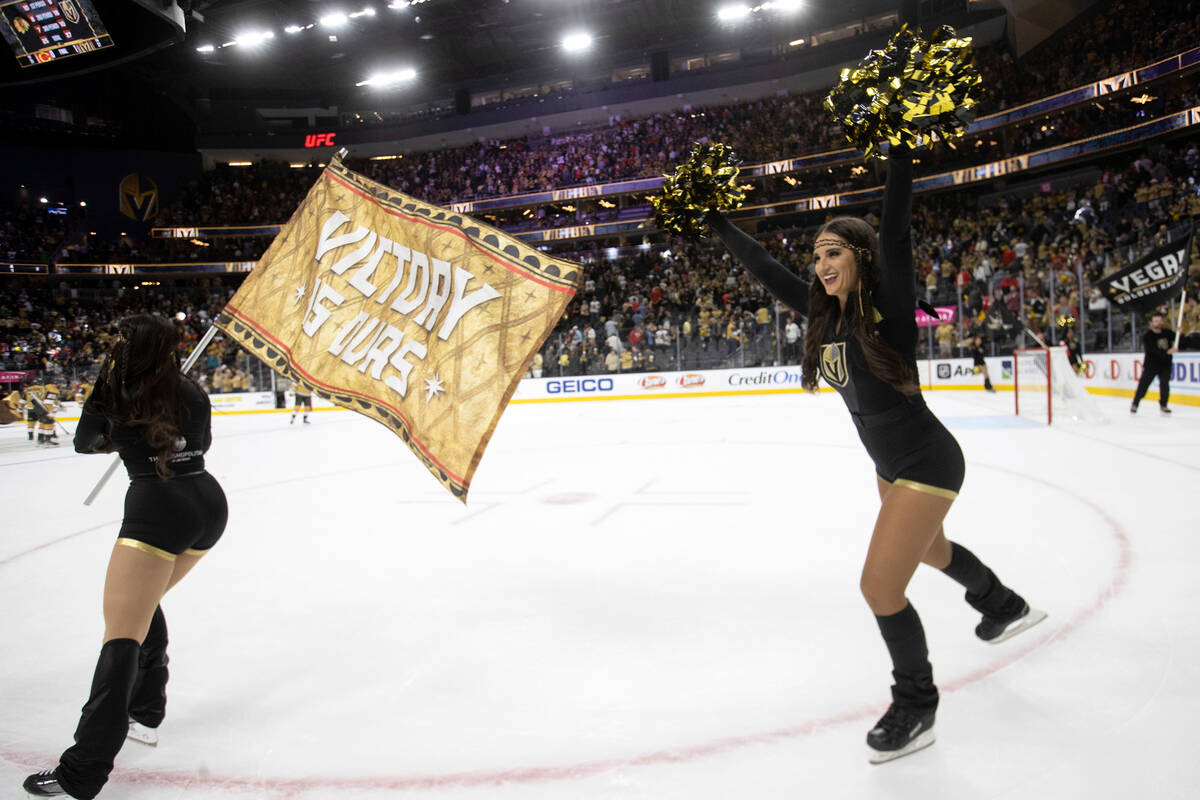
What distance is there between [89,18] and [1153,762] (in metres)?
21.4

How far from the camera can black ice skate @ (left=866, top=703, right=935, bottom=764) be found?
219 cm

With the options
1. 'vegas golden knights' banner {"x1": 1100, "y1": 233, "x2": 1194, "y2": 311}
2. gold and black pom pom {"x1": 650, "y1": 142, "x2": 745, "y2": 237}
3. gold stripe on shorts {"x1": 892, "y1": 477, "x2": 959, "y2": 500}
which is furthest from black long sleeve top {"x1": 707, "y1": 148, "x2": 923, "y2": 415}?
'vegas golden knights' banner {"x1": 1100, "y1": 233, "x2": 1194, "y2": 311}

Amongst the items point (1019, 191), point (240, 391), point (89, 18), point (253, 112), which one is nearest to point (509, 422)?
point (240, 391)

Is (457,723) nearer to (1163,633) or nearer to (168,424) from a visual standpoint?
(168,424)

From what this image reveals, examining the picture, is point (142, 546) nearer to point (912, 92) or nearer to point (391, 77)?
point (912, 92)

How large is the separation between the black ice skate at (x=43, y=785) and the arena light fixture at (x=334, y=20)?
104 ft

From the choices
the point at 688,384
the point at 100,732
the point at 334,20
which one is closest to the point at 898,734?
the point at 100,732

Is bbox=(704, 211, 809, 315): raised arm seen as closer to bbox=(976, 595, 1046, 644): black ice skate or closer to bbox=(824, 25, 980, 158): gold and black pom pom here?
bbox=(824, 25, 980, 158): gold and black pom pom

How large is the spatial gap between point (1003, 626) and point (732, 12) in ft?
108

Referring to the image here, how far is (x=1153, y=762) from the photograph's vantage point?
2.12 meters

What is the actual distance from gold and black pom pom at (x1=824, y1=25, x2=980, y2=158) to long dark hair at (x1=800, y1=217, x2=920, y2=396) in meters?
0.29

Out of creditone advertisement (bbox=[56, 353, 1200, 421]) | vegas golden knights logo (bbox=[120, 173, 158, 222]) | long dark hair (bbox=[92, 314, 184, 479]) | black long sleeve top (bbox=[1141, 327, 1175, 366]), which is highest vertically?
vegas golden knights logo (bbox=[120, 173, 158, 222])

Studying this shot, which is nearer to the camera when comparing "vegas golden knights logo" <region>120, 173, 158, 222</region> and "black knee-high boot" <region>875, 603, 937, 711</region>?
"black knee-high boot" <region>875, 603, 937, 711</region>

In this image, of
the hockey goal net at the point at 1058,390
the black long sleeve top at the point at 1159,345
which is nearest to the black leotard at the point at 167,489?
the hockey goal net at the point at 1058,390
